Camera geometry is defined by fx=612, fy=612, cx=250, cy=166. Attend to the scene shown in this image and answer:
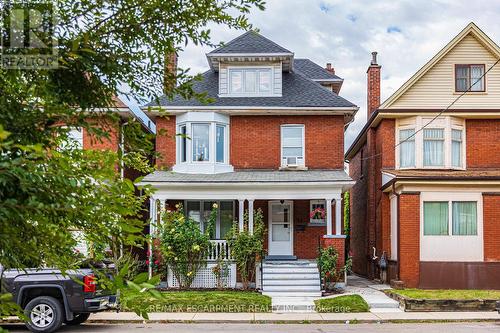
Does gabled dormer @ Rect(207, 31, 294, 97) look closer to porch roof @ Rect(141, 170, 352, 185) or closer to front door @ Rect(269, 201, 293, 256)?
porch roof @ Rect(141, 170, 352, 185)

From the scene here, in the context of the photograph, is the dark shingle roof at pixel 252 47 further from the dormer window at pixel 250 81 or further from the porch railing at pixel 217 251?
the porch railing at pixel 217 251

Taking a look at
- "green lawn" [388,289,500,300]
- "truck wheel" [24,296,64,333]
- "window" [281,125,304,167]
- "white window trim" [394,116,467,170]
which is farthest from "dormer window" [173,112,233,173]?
"truck wheel" [24,296,64,333]

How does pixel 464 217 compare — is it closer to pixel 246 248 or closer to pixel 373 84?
pixel 246 248

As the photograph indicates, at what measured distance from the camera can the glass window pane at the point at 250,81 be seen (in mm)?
24344

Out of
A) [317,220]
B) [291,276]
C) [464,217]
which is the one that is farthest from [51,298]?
[464,217]

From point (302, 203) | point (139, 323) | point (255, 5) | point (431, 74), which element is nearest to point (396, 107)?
point (431, 74)

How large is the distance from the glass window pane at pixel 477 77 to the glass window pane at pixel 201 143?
10.4 m

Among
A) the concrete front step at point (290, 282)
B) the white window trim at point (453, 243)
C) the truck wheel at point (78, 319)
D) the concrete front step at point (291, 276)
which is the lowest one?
the truck wheel at point (78, 319)

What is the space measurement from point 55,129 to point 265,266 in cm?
1882

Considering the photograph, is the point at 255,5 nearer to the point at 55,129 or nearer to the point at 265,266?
the point at 55,129

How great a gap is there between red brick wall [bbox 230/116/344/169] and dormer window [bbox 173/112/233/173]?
47 cm

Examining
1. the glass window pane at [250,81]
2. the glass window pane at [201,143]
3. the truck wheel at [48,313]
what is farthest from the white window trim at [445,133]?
the truck wheel at [48,313]

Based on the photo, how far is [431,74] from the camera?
23875mm

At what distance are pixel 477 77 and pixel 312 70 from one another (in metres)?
8.79
